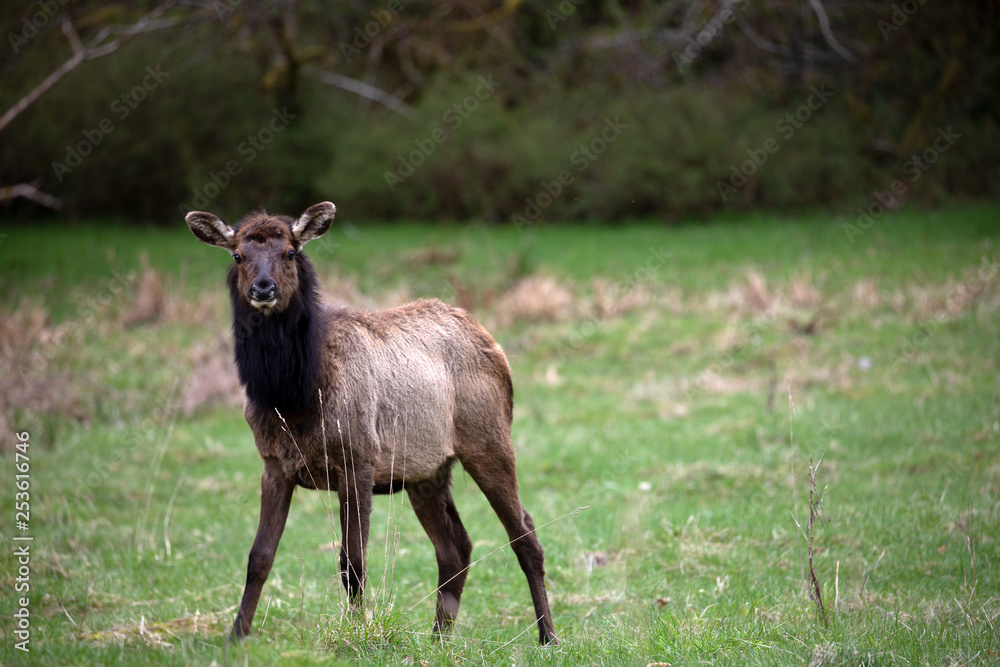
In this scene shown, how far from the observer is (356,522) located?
18.5ft

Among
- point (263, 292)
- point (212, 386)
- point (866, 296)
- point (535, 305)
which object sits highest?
point (263, 292)

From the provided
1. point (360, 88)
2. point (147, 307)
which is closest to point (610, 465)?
point (147, 307)

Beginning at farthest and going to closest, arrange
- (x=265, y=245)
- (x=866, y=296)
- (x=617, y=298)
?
(x=617, y=298)
(x=866, y=296)
(x=265, y=245)

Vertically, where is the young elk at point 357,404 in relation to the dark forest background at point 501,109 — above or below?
above

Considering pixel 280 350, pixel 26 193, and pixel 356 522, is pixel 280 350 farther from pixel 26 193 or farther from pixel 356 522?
pixel 26 193

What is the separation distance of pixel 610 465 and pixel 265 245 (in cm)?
558

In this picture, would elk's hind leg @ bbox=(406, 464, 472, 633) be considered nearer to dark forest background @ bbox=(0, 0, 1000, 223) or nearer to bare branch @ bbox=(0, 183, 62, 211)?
bare branch @ bbox=(0, 183, 62, 211)

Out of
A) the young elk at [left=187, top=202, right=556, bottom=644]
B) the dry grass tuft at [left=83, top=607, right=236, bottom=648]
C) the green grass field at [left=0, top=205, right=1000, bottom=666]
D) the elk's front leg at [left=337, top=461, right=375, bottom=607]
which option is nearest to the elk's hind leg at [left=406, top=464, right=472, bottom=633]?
the young elk at [left=187, top=202, right=556, bottom=644]

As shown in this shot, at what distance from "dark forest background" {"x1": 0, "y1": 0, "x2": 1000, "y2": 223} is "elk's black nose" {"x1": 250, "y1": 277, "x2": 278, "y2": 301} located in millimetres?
18333

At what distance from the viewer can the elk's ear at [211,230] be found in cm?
586

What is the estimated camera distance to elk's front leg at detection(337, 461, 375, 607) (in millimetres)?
5621

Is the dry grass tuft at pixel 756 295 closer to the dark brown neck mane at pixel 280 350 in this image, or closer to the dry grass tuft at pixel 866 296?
the dry grass tuft at pixel 866 296

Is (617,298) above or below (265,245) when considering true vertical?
below

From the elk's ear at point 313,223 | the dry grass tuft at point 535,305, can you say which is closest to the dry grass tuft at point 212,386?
the dry grass tuft at point 535,305
